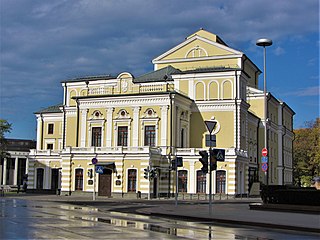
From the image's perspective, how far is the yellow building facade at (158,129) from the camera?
5828 cm

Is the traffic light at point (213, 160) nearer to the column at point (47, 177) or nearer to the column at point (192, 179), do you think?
the column at point (192, 179)

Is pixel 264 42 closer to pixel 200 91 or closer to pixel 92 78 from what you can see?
pixel 200 91

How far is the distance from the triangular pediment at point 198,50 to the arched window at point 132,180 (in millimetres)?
21102

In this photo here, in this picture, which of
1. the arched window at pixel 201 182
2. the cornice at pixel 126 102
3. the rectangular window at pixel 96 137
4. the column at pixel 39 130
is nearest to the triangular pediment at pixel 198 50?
the cornice at pixel 126 102

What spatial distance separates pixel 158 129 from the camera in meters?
60.1

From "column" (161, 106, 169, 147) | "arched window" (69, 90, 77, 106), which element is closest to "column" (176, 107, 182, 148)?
"column" (161, 106, 169, 147)

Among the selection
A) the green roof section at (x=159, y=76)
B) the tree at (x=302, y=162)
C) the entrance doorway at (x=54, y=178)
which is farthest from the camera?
the tree at (x=302, y=162)

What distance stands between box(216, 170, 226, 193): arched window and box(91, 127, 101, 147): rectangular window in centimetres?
1505

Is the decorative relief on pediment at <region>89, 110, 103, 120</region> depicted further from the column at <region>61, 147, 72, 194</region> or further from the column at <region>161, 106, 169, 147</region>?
the column at <region>161, 106, 169, 147</region>

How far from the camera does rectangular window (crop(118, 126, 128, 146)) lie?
2428 inches

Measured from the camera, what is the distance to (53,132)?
76875mm

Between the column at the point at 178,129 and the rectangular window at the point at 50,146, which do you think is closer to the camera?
the column at the point at 178,129

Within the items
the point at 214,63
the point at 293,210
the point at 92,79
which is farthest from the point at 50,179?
the point at 293,210

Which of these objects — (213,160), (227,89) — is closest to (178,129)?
(227,89)
